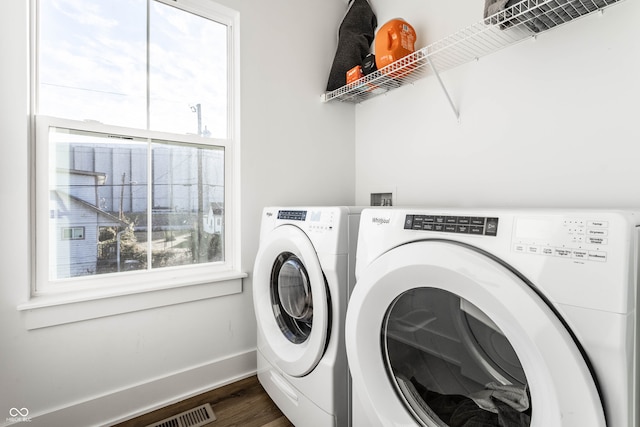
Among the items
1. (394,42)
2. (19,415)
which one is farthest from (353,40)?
(19,415)

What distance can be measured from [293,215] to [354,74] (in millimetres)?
993

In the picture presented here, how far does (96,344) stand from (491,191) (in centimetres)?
195

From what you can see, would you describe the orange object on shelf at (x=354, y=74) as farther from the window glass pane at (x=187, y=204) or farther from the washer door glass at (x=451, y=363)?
the washer door glass at (x=451, y=363)

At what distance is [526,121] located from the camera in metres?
1.31

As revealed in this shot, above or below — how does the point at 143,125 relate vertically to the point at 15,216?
above

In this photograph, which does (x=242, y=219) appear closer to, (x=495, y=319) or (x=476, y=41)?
(x=495, y=319)

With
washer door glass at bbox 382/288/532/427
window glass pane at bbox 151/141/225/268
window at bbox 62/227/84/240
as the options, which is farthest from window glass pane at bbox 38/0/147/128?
washer door glass at bbox 382/288/532/427

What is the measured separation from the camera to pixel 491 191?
1426 mm

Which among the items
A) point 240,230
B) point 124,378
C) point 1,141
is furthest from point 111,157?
point 124,378

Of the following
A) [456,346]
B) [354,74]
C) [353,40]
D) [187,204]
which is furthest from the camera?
[353,40]

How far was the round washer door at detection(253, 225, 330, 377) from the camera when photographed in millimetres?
1150

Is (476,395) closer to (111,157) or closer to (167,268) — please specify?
(167,268)

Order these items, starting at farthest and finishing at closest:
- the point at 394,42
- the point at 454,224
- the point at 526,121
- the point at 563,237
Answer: the point at 394,42, the point at 526,121, the point at 454,224, the point at 563,237

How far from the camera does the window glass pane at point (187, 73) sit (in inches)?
62.0
